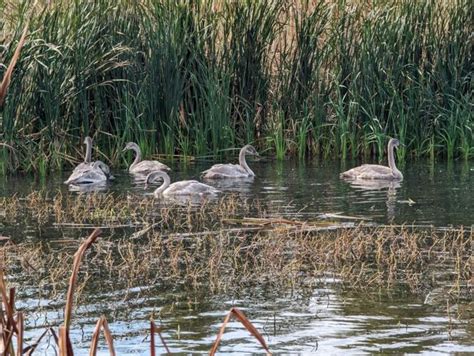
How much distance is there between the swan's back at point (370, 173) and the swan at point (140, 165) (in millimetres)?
2776

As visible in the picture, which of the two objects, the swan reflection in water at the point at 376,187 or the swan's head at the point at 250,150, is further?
the swan's head at the point at 250,150

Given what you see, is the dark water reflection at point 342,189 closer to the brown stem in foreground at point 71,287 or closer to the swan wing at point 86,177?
the swan wing at point 86,177

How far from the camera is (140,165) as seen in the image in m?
17.0

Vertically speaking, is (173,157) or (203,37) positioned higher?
(203,37)

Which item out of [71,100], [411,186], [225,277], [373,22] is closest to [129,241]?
[225,277]

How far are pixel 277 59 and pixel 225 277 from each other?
10202mm

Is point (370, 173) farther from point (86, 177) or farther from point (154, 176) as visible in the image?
point (86, 177)

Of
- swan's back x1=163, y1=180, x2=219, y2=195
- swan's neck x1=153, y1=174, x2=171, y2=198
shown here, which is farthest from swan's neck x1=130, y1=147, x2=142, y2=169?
swan's back x1=163, y1=180, x2=219, y2=195

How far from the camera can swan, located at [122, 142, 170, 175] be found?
16.9m

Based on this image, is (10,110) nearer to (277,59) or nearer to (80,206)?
(80,206)

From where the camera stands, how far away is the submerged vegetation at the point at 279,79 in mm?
17875

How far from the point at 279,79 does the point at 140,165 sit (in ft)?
10.6

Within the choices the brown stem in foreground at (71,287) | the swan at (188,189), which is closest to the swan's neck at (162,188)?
the swan at (188,189)

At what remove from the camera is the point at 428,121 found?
59.9ft
